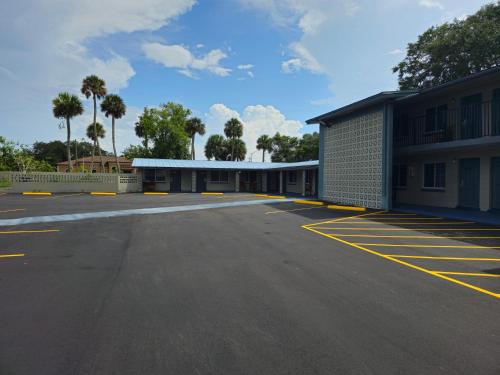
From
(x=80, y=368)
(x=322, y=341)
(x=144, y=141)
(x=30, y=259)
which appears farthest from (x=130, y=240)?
(x=144, y=141)

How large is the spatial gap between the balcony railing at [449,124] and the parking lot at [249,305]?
20.8 feet

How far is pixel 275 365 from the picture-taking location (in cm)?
275

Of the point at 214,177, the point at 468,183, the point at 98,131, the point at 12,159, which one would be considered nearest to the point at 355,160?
the point at 468,183

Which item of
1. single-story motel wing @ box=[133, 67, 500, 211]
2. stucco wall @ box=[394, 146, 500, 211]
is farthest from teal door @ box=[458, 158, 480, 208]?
stucco wall @ box=[394, 146, 500, 211]

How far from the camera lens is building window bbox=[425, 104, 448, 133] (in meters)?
14.3

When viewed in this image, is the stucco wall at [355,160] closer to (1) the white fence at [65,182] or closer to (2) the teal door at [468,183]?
(2) the teal door at [468,183]

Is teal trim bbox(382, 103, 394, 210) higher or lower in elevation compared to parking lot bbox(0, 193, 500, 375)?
higher

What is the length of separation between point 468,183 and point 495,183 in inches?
44.1

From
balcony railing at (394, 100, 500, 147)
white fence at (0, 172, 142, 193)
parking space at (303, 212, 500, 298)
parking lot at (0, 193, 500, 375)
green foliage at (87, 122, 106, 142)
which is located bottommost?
parking lot at (0, 193, 500, 375)

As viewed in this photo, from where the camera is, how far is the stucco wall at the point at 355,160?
1492 centimetres

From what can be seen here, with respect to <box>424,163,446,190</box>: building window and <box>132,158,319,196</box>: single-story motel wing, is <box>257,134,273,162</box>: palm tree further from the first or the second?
<box>424,163,446,190</box>: building window

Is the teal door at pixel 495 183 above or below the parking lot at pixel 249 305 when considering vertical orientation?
above

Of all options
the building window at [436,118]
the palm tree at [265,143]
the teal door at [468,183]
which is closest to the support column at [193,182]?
the building window at [436,118]

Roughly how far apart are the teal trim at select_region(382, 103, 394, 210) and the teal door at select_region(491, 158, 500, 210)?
400 cm
